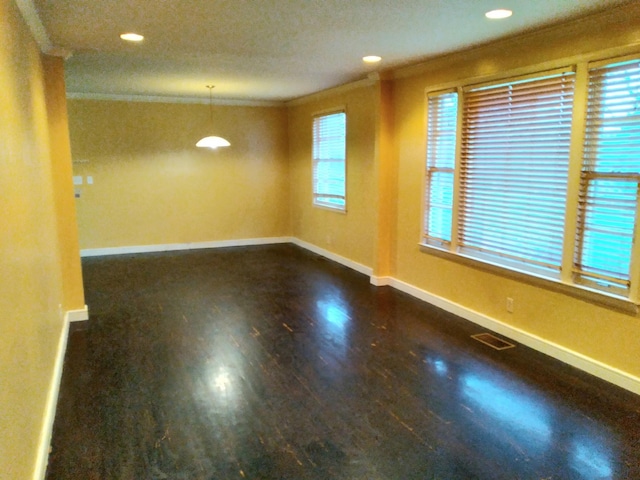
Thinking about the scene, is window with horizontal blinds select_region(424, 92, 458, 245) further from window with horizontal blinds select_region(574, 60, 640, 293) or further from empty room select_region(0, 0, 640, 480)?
window with horizontal blinds select_region(574, 60, 640, 293)

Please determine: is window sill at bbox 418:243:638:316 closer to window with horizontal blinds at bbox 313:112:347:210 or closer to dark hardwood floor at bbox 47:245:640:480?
dark hardwood floor at bbox 47:245:640:480

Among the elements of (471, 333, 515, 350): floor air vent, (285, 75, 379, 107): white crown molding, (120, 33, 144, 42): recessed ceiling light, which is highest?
(285, 75, 379, 107): white crown molding

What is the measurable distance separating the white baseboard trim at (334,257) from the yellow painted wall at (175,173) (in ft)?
1.88

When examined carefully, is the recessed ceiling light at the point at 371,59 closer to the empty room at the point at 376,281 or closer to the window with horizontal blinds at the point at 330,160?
the empty room at the point at 376,281

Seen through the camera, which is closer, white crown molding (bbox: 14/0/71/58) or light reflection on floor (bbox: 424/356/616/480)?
light reflection on floor (bbox: 424/356/616/480)

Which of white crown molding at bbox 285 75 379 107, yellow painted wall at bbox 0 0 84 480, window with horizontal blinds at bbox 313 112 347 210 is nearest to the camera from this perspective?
yellow painted wall at bbox 0 0 84 480

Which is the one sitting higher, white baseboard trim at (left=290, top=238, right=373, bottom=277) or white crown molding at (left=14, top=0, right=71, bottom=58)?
white crown molding at (left=14, top=0, right=71, bottom=58)

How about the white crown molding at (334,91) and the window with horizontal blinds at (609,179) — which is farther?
the white crown molding at (334,91)

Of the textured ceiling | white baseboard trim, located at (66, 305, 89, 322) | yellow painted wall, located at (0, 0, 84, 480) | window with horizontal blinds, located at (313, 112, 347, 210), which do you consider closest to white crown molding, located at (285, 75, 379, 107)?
the textured ceiling

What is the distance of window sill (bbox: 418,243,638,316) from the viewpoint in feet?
9.94

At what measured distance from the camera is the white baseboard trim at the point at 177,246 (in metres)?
7.31

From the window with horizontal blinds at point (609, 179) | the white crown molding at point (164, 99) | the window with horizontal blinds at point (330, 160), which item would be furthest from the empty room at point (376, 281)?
the white crown molding at point (164, 99)

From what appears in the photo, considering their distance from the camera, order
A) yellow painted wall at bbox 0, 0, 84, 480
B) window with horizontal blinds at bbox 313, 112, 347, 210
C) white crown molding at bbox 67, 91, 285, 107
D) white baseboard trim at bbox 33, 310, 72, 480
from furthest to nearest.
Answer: white crown molding at bbox 67, 91, 285, 107, window with horizontal blinds at bbox 313, 112, 347, 210, white baseboard trim at bbox 33, 310, 72, 480, yellow painted wall at bbox 0, 0, 84, 480

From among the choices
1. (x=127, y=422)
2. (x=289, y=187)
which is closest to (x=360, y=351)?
(x=127, y=422)
